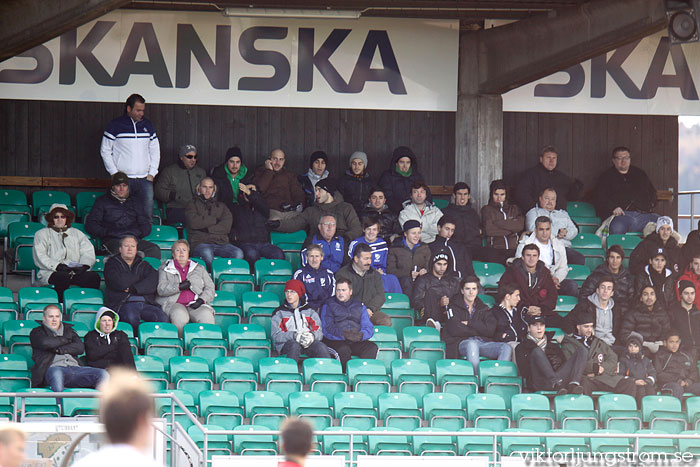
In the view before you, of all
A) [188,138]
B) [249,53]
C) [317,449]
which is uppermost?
[249,53]

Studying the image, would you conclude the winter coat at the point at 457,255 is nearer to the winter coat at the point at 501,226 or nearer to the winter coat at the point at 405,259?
the winter coat at the point at 405,259

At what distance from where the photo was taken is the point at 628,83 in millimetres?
14102

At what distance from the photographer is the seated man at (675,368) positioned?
1043 cm

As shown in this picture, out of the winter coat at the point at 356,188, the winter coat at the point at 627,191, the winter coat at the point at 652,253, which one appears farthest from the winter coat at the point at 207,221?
the winter coat at the point at 627,191

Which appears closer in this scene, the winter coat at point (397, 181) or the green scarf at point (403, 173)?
the winter coat at point (397, 181)

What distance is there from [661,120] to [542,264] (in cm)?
421

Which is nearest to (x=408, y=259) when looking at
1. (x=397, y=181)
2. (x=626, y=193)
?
(x=397, y=181)

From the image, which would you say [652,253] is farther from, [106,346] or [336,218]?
[106,346]

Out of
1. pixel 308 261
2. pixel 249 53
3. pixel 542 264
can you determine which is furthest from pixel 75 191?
pixel 542 264

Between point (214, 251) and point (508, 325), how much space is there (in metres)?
3.30

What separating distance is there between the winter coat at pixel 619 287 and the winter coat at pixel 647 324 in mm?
97

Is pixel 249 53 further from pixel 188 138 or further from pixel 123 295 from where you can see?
pixel 123 295

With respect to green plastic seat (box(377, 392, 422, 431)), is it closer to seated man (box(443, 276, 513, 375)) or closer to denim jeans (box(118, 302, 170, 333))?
seated man (box(443, 276, 513, 375))

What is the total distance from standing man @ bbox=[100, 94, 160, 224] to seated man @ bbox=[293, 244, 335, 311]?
83.3 inches
